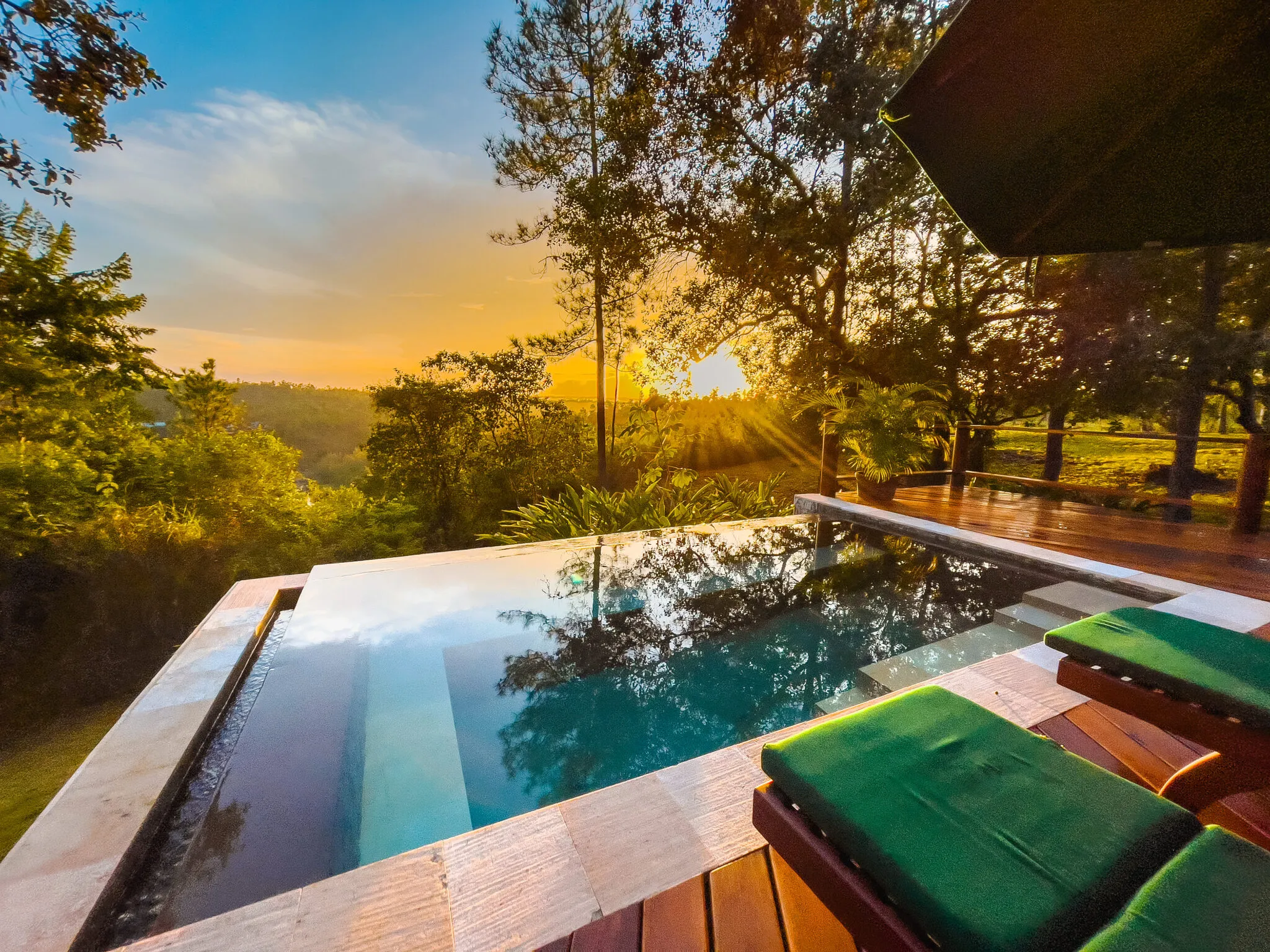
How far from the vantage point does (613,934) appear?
3.63ft

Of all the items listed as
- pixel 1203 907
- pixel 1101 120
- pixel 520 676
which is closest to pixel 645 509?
pixel 520 676

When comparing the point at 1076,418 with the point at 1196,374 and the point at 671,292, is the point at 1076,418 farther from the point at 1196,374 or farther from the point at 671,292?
the point at 671,292

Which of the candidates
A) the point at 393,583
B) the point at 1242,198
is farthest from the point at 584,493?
the point at 1242,198

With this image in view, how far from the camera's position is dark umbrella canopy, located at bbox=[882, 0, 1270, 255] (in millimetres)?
1476

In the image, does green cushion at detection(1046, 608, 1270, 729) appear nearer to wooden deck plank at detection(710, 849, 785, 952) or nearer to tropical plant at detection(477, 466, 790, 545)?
wooden deck plank at detection(710, 849, 785, 952)

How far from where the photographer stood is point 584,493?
632 centimetres

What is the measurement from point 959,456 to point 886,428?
7.24 ft

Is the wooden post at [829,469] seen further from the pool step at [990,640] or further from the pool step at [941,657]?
the pool step at [941,657]

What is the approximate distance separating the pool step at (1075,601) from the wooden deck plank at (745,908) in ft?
9.19

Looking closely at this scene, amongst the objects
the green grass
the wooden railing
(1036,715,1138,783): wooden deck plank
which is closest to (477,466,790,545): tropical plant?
the wooden railing

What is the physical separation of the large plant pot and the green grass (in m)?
8.80

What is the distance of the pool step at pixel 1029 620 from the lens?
2801 millimetres

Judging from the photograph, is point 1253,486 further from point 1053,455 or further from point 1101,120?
point 1053,455

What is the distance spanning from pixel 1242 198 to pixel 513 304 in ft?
29.3
